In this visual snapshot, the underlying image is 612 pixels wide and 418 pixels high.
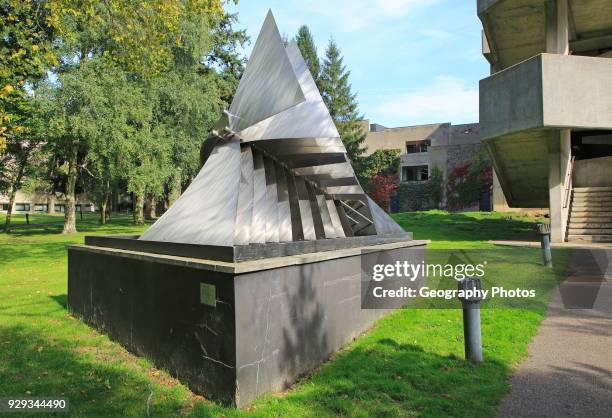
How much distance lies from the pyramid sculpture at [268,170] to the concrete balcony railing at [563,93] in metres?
11.2

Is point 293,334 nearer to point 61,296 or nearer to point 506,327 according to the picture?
point 506,327

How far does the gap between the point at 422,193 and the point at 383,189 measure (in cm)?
391

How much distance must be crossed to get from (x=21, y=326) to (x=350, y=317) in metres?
5.30

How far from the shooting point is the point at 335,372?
15.6 feet

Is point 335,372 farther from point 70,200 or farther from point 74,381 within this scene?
point 70,200

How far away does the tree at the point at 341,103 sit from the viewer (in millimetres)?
46594

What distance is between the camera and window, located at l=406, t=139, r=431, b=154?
4720cm

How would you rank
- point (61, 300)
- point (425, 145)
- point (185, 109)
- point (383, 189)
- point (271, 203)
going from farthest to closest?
point (425, 145), point (383, 189), point (185, 109), point (61, 300), point (271, 203)

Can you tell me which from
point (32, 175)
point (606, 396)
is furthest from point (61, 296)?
point (32, 175)

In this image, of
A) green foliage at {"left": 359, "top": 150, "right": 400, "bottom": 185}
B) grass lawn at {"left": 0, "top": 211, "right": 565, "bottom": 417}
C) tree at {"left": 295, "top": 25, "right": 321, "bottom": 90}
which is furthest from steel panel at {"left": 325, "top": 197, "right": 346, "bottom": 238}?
tree at {"left": 295, "top": 25, "right": 321, "bottom": 90}

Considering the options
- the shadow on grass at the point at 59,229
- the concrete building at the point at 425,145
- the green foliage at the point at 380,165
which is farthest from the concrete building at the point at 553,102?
the green foliage at the point at 380,165

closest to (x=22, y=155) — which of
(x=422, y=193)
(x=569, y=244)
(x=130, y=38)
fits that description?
(x=130, y=38)

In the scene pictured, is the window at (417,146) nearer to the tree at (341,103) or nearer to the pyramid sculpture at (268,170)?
the tree at (341,103)

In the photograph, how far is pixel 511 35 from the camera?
1942 cm
